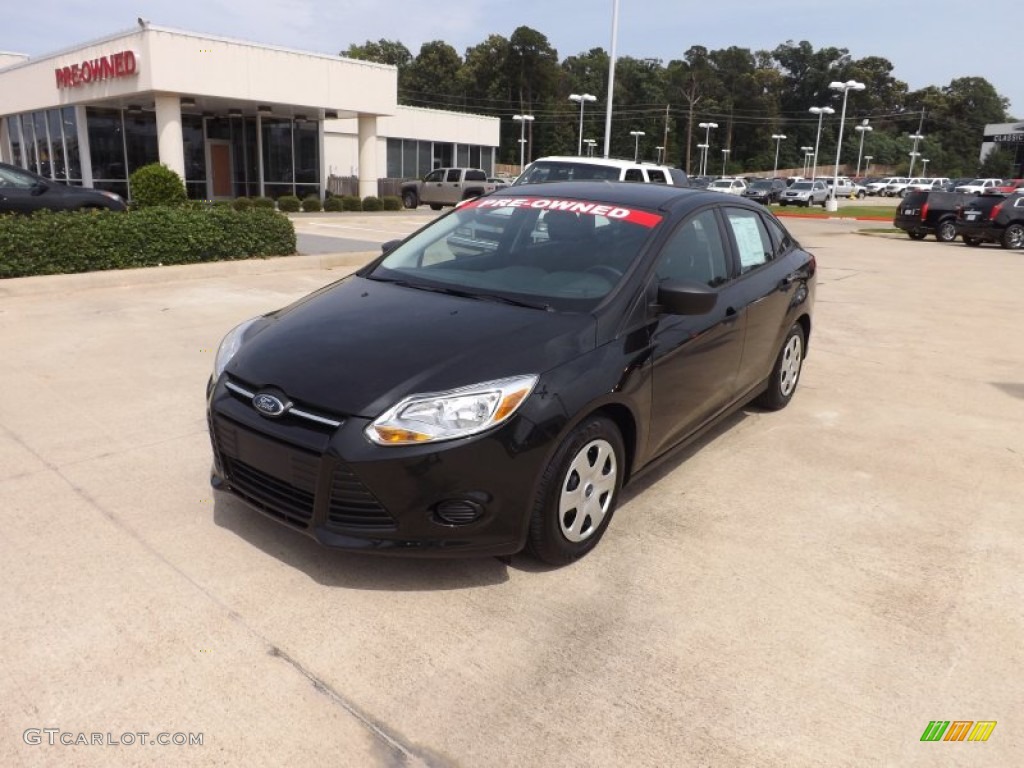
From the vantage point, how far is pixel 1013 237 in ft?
69.2

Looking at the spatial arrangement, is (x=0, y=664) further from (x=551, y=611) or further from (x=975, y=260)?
(x=975, y=260)

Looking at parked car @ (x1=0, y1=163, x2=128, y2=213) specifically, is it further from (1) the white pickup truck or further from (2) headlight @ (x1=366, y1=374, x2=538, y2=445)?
(1) the white pickup truck

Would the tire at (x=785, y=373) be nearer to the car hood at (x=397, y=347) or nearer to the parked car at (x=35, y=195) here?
the car hood at (x=397, y=347)

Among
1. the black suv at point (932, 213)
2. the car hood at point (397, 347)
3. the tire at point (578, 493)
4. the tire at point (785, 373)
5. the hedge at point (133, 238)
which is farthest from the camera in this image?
the black suv at point (932, 213)

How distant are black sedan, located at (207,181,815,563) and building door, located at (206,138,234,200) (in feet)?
88.8

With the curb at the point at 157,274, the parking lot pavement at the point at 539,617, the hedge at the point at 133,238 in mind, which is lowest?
the parking lot pavement at the point at 539,617

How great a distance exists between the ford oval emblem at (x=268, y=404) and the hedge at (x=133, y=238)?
739cm

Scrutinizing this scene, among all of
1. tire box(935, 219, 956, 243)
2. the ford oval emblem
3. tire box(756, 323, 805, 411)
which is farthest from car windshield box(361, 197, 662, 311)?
tire box(935, 219, 956, 243)

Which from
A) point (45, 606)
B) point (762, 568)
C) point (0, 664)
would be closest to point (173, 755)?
point (0, 664)

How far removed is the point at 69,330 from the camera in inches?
285

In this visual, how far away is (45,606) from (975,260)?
64.5 ft

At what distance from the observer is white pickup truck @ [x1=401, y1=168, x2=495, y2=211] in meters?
30.6
